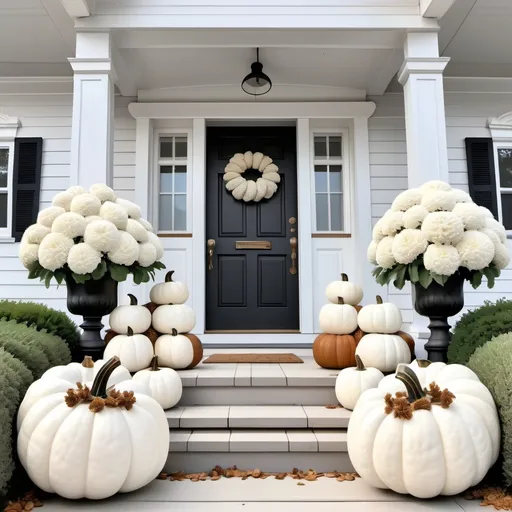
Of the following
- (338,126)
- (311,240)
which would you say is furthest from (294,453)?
(338,126)

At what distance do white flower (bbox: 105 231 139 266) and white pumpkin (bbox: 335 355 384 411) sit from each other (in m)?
1.31

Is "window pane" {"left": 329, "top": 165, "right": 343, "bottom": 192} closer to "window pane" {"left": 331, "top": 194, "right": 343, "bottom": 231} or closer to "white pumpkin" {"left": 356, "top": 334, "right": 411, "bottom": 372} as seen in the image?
"window pane" {"left": 331, "top": 194, "right": 343, "bottom": 231}

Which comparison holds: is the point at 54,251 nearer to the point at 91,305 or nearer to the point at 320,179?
the point at 91,305

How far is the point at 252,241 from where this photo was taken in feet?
15.1

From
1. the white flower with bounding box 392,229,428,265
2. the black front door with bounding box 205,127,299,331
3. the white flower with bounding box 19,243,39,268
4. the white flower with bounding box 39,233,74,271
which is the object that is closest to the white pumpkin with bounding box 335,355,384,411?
the white flower with bounding box 392,229,428,265

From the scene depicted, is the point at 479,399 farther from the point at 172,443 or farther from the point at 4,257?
the point at 4,257

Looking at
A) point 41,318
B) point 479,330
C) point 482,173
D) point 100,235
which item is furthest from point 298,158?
point 41,318

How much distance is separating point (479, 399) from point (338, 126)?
10.6ft

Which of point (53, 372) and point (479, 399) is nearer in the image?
point (479, 399)

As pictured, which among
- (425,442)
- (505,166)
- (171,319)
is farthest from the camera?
(505,166)

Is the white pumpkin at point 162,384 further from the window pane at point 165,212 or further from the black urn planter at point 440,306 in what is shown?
the window pane at point 165,212

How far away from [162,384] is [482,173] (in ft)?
11.5

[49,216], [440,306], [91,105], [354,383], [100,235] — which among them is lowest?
[354,383]

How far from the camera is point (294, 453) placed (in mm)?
2268
